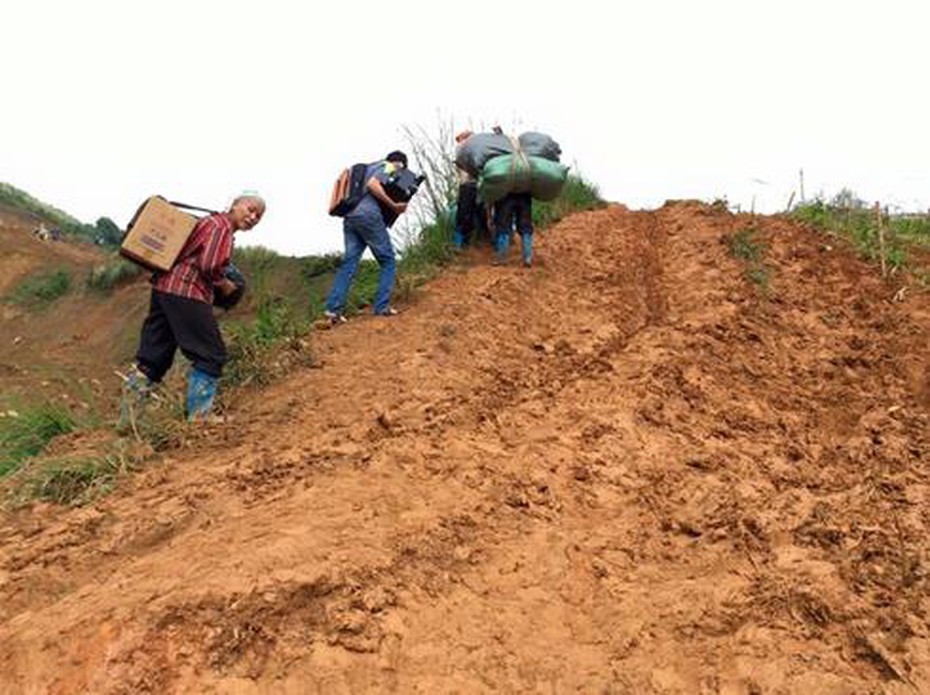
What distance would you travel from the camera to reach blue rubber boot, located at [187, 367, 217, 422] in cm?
450

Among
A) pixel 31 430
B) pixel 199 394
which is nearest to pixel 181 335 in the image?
pixel 199 394

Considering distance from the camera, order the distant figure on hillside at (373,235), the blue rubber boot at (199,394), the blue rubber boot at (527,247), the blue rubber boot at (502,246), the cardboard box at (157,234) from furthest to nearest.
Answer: the blue rubber boot at (502,246)
the blue rubber boot at (527,247)
the distant figure on hillside at (373,235)
the blue rubber boot at (199,394)
the cardboard box at (157,234)

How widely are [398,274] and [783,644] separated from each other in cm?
519

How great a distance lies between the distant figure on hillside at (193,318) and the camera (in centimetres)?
443

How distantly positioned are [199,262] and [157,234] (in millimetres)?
242

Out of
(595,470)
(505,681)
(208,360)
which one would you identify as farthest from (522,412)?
(505,681)

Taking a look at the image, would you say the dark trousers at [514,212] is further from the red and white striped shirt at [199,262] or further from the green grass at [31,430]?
the green grass at [31,430]

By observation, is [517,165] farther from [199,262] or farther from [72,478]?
[72,478]

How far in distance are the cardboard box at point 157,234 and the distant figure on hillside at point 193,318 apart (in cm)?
6

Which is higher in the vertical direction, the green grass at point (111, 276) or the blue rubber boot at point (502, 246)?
the blue rubber boot at point (502, 246)

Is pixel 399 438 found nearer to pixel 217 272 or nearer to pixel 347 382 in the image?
pixel 347 382

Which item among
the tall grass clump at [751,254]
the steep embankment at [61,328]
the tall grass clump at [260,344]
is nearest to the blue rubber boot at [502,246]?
the tall grass clump at [260,344]

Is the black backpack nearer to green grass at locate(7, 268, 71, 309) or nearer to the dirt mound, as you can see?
the dirt mound

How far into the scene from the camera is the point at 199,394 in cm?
452
